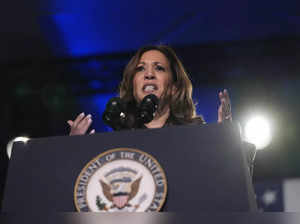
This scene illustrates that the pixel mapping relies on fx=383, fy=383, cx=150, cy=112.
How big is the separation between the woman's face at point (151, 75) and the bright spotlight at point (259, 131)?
2.74 meters

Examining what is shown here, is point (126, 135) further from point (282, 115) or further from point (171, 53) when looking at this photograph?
point (282, 115)

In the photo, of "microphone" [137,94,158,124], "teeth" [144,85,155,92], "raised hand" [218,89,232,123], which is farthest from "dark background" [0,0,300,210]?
"microphone" [137,94,158,124]

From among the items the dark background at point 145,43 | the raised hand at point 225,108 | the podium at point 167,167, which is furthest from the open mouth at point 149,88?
the dark background at point 145,43

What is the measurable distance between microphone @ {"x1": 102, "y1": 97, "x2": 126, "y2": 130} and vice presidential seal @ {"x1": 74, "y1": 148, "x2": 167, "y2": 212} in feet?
0.77

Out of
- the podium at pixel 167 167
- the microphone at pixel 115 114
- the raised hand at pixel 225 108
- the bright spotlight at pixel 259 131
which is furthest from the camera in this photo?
the bright spotlight at pixel 259 131

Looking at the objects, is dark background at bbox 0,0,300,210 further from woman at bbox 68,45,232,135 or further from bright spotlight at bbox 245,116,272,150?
woman at bbox 68,45,232,135

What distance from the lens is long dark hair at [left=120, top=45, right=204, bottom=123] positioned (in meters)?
1.54

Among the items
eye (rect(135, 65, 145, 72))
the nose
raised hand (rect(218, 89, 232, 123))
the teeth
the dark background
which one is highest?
the dark background

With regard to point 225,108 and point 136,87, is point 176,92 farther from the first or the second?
point 225,108

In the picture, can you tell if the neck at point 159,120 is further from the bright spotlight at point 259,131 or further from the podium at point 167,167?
the bright spotlight at point 259,131

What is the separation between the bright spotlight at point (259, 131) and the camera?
4.24 metres

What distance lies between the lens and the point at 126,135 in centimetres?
73

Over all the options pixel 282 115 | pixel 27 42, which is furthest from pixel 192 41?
pixel 27 42

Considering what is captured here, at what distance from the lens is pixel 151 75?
1621 millimetres
